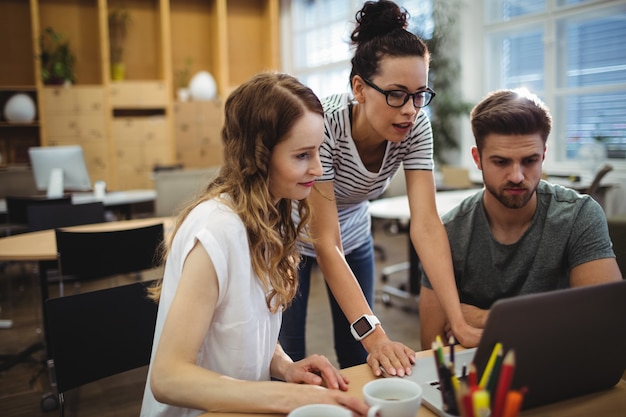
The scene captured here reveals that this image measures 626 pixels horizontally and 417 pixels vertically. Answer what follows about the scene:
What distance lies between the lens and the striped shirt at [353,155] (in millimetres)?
1570

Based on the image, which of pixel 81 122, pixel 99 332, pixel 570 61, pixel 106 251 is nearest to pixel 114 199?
pixel 106 251

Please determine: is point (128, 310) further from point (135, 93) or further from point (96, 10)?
point (96, 10)

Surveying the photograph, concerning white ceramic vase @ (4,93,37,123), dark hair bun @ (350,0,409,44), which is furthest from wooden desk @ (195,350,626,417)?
white ceramic vase @ (4,93,37,123)

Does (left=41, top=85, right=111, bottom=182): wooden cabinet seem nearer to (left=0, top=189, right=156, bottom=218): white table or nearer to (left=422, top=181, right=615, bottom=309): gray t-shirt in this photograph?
(left=0, top=189, right=156, bottom=218): white table

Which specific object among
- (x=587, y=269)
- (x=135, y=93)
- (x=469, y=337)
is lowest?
(x=469, y=337)

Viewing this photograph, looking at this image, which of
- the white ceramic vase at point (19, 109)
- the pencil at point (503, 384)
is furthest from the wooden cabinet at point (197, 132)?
the pencil at point (503, 384)

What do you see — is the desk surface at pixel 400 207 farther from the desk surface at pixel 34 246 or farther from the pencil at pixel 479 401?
the pencil at pixel 479 401

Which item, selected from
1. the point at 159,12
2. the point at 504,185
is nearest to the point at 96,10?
the point at 159,12

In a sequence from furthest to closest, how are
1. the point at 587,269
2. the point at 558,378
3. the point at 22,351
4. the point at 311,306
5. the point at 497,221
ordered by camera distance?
1. the point at 311,306
2. the point at 22,351
3. the point at 497,221
4. the point at 587,269
5. the point at 558,378

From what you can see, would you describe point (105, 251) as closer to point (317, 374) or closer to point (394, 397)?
point (317, 374)

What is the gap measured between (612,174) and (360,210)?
3588mm

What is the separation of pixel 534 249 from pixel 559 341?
2.09ft

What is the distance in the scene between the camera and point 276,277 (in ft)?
3.79

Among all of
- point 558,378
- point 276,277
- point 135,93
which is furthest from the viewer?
point 135,93
